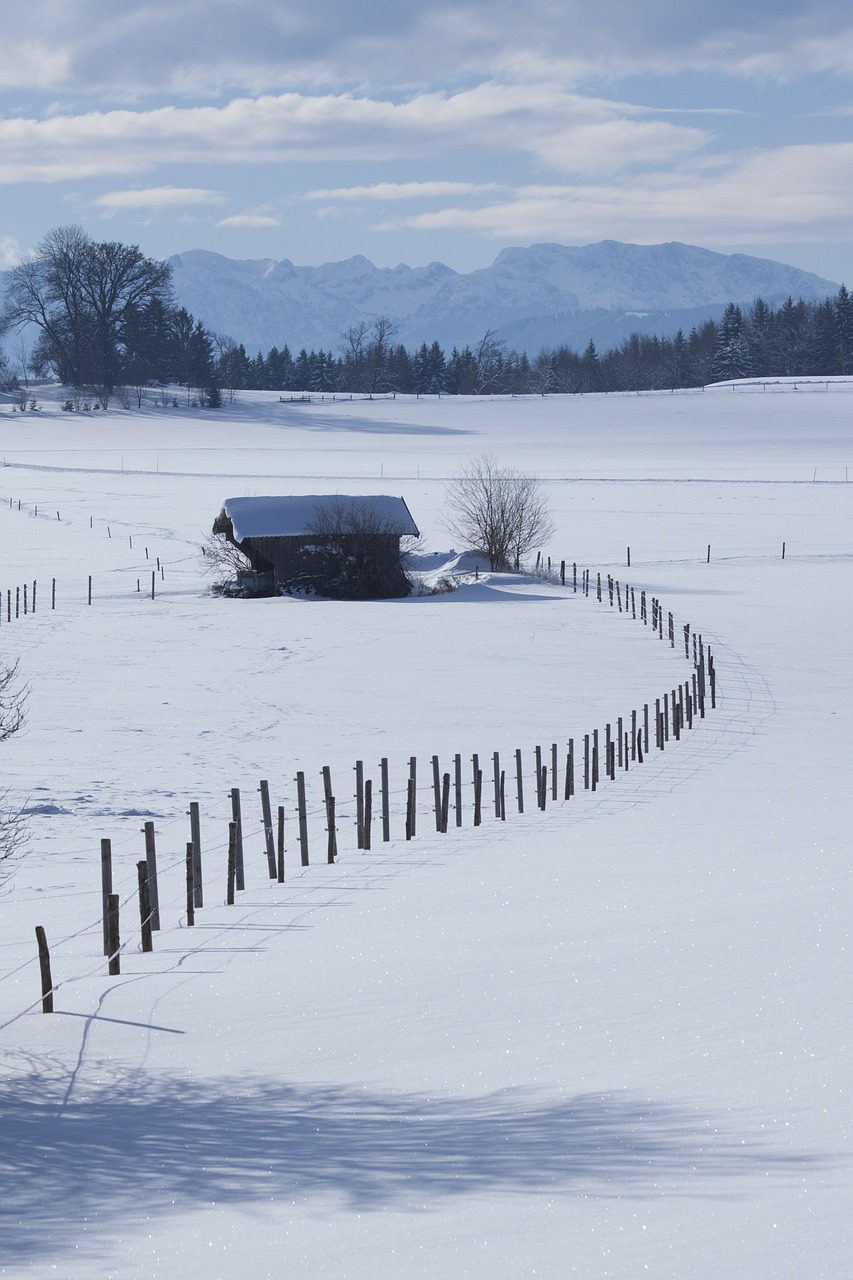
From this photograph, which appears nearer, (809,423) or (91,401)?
(809,423)

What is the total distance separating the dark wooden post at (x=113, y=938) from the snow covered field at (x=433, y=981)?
0.21 metres

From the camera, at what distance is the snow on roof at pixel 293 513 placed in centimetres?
4731

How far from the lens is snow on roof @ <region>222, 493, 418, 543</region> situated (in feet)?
155

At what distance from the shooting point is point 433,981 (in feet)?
31.5

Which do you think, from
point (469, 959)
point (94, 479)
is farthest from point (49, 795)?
point (94, 479)

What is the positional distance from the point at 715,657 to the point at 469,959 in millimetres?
22984

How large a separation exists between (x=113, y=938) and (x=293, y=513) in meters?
38.3

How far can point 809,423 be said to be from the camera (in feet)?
363

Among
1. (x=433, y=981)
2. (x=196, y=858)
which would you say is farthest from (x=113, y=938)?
(x=433, y=981)

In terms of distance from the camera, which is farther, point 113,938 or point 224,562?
point 224,562

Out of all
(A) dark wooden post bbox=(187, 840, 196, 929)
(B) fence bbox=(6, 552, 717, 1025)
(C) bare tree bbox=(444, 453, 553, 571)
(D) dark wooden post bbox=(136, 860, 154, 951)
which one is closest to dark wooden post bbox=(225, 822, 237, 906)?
(B) fence bbox=(6, 552, 717, 1025)

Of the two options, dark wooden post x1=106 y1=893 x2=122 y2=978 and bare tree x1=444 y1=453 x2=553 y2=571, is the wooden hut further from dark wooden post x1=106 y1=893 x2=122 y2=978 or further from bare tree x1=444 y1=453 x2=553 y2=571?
dark wooden post x1=106 y1=893 x2=122 y2=978

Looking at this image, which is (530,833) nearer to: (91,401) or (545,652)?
(545,652)

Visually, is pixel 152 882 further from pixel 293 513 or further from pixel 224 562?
pixel 293 513
